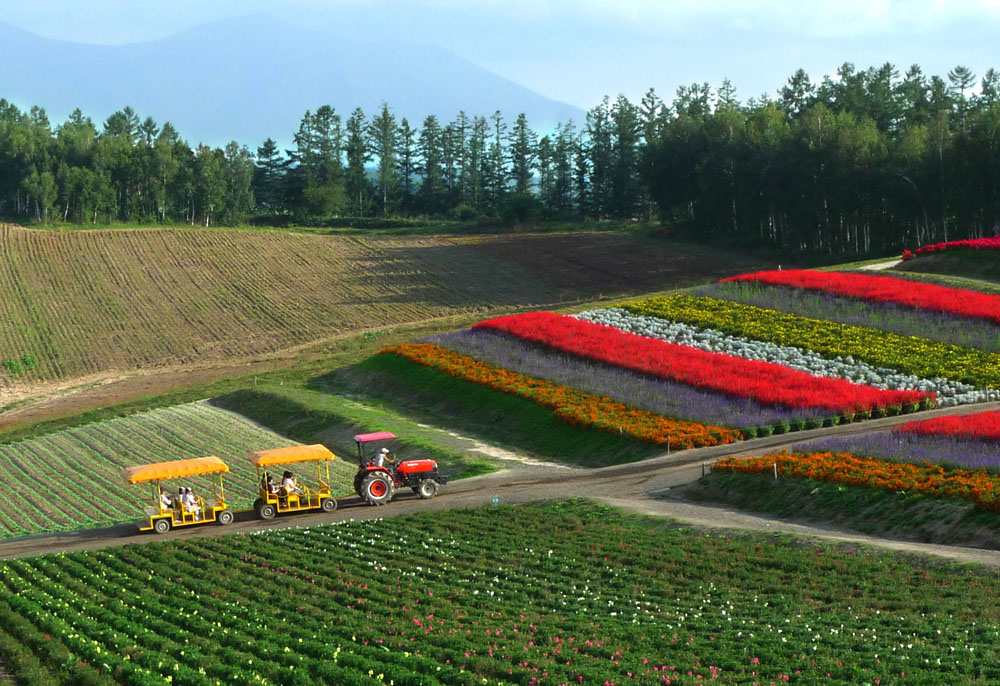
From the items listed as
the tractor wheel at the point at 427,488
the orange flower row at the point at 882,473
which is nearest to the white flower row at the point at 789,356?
the orange flower row at the point at 882,473

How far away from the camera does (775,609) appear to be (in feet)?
70.6

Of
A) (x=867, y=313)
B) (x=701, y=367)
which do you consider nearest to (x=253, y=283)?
(x=701, y=367)

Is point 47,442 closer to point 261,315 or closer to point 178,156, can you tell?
point 261,315

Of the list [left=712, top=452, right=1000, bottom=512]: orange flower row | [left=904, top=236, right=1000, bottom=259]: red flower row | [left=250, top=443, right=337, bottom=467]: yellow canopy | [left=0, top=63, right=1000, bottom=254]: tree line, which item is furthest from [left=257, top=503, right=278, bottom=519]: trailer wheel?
[left=0, top=63, right=1000, bottom=254]: tree line

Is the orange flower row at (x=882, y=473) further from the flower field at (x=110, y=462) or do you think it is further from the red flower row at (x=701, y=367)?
the flower field at (x=110, y=462)

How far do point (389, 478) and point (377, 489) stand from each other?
0.50 m

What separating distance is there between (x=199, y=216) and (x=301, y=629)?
416ft

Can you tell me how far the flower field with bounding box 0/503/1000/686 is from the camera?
59.3 feet

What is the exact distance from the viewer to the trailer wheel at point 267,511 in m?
33.0

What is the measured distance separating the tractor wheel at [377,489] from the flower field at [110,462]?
137 inches

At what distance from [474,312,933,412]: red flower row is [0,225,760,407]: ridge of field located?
22796mm

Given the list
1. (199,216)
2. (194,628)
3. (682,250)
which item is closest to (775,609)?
(194,628)

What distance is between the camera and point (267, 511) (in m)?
33.0

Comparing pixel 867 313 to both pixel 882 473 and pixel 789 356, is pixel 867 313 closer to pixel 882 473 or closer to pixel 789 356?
pixel 789 356
